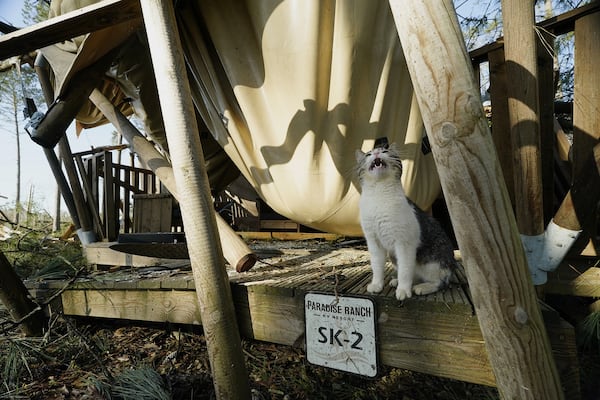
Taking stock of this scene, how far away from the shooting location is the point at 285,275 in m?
1.58

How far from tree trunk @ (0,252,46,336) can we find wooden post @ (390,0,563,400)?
2.14 metres

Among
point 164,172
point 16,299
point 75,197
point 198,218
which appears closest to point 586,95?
point 198,218

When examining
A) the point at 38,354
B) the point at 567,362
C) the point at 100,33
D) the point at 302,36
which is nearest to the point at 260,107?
the point at 302,36

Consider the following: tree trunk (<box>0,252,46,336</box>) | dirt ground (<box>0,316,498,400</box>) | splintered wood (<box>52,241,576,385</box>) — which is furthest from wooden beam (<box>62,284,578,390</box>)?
tree trunk (<box>0,252,46,336</box>)

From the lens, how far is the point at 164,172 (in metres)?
1.75

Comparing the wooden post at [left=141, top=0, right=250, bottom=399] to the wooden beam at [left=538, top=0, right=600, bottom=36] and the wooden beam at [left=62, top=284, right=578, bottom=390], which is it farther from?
the wooden beam at [left=538, top=0, right=600, bottom=36]

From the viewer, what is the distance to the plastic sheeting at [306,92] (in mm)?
1450

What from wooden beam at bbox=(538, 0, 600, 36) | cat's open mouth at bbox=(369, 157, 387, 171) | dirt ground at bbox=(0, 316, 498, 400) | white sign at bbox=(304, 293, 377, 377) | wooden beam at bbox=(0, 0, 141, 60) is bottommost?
dirt ground at bbox=(0, 316, 498, 400)

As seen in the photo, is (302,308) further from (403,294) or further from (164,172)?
(164,172)

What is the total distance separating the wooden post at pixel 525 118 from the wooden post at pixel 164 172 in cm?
117

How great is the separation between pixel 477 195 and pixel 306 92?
103 cm

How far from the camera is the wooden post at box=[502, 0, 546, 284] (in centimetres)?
107

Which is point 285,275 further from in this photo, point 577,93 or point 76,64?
point 76,64

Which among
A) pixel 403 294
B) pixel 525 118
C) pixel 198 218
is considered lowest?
pixel 403 294
